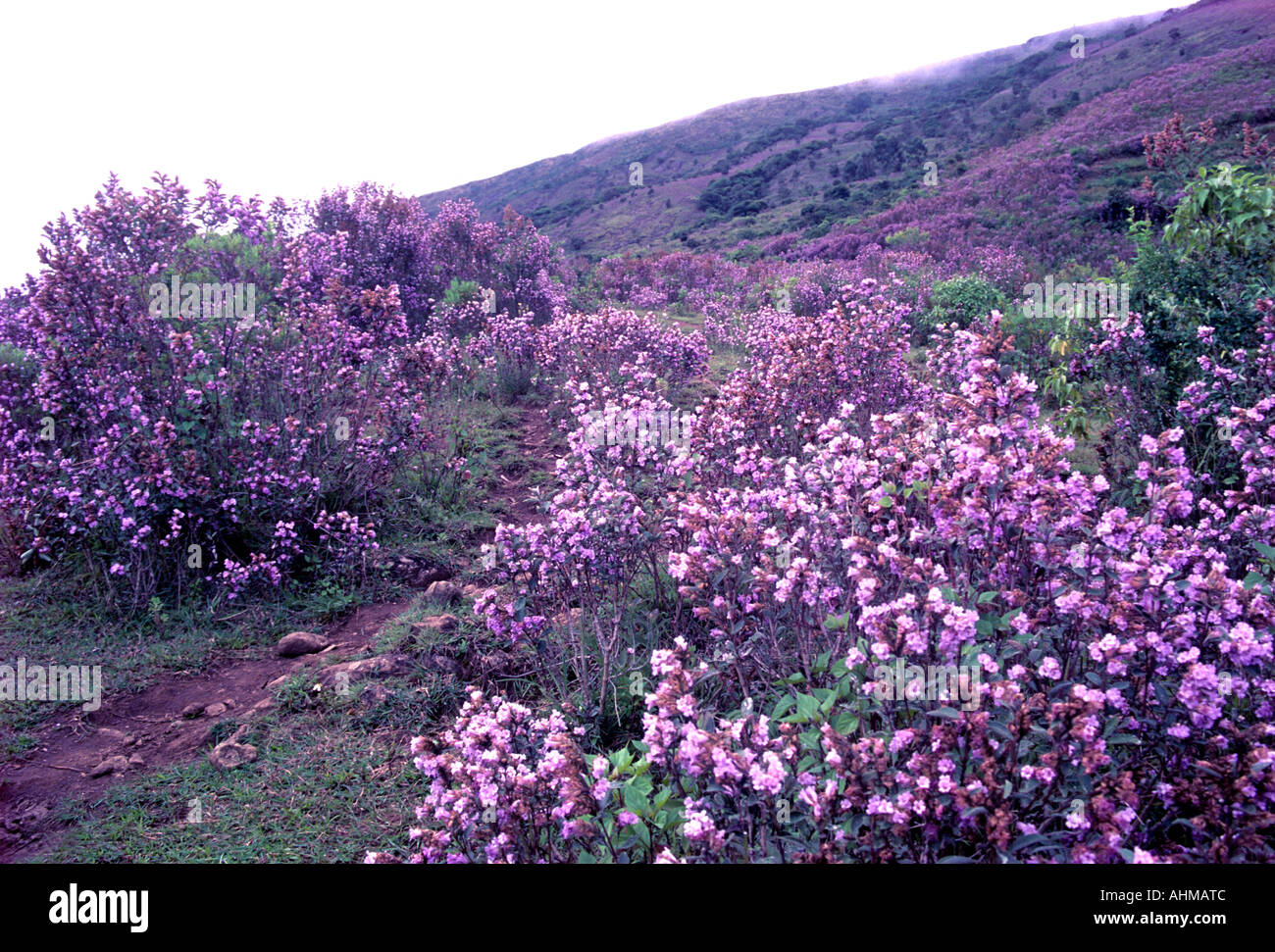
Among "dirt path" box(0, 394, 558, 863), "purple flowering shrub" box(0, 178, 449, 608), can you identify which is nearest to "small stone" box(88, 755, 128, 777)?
"dirt path" box(0, 394, 558, 863)

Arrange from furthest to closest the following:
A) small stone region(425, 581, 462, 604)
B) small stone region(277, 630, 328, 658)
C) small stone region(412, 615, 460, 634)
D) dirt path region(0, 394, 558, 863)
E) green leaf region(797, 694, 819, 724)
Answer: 1. small stone region(425, 581, 462, 604)
2. small stone region(277, 630, 328, 658)
3. small stone region(412, 615, 460, 634)
4. dirt path region(0, 394, 558, 863)
5. green leaf region(797, 694, 819, 724)

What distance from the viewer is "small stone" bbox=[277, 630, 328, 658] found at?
15.0 ft

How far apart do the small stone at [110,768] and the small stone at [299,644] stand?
3.60 feet

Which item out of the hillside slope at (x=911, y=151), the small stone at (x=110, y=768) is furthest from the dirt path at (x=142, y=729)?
the hillside slope at (x=911, y=151)

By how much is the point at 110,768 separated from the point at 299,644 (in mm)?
1203

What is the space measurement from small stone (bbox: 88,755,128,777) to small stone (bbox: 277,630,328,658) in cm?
110

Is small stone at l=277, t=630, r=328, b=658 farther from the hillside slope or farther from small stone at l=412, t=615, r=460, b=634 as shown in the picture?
the hillside slope

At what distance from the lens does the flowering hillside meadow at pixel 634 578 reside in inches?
74.7

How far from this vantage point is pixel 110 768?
3.52m

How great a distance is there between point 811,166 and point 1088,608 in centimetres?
4995

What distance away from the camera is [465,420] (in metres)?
8.58

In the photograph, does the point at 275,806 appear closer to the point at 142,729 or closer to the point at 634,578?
the point at 142,729

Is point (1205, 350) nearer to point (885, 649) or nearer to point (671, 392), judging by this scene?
point (885, 649)
